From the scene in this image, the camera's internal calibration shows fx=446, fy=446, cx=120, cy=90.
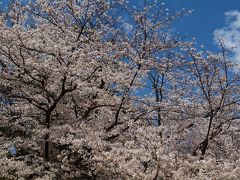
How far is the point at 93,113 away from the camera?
1773cm

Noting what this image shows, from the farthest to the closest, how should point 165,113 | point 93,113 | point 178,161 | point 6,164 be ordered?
point 165,113
point 93,113
point 6,164
point 178,161

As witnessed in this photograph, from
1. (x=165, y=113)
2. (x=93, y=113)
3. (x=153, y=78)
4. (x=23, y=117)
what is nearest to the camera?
(x=23, y=117)

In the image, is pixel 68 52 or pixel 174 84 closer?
pixel 68 52

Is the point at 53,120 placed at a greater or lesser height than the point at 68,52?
lesser

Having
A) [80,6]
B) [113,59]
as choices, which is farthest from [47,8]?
[113,59]

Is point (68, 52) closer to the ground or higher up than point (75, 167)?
higher up

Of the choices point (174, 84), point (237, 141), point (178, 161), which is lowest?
point (178, 161)

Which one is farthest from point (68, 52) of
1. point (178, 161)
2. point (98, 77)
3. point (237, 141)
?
point (237, 141)

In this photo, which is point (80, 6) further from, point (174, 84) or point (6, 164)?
point (6, 164)

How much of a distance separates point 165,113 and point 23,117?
618cm

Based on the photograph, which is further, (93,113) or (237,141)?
(237,141)

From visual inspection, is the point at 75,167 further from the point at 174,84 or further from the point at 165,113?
the point at 174,84

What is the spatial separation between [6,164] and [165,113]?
740 centimetres

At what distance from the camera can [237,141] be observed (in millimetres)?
20031
